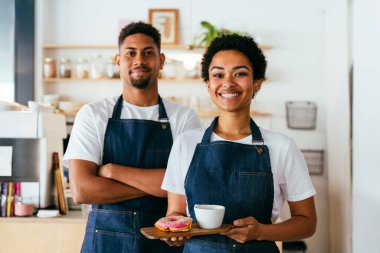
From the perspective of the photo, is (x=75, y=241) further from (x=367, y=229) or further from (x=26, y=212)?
(x=367, y=229)

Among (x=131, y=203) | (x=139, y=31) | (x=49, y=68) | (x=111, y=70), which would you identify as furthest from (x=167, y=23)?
(x=131, y=203)

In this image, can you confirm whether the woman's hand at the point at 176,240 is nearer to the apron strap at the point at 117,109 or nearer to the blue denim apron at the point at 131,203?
the blue denim apron at the point at 131,203

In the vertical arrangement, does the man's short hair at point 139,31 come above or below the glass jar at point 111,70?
below

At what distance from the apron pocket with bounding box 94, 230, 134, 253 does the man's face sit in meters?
0.56

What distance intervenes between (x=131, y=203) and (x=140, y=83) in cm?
45

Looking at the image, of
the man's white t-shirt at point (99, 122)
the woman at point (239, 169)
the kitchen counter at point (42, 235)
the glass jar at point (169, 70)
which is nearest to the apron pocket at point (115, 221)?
the man's white t-shirt at point (99, 122)

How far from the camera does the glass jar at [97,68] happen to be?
17.1 feet

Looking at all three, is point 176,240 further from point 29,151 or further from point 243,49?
point 29,151

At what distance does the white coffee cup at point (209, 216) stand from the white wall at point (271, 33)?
155 inches

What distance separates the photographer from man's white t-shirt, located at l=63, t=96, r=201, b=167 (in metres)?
2.00

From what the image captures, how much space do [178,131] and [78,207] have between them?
3.91 ft

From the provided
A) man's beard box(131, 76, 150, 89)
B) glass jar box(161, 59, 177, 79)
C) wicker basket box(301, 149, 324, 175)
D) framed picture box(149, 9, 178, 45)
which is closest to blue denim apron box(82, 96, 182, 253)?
man's beard box(131, 76, 150, 89)

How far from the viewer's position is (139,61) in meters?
2.00

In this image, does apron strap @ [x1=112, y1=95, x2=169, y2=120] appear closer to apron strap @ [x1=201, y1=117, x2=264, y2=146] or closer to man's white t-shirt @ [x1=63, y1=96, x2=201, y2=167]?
man's white t-shirt @ [x1=63, y1=96, x2=201, y2=167]
